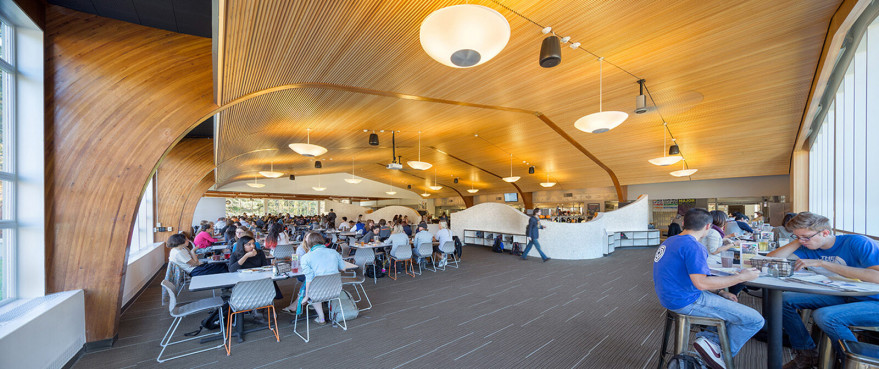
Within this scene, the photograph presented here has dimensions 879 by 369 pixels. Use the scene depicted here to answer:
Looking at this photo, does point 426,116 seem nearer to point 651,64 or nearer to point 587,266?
point 651,64

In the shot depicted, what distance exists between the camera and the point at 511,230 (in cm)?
1047

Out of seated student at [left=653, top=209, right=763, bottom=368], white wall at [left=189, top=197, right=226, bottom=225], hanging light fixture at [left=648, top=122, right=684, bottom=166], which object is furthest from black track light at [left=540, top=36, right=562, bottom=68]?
white wall at [left=189, top=197, right=226, bottom=225]

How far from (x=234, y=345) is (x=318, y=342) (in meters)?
0.93

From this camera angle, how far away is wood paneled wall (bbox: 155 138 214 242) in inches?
367

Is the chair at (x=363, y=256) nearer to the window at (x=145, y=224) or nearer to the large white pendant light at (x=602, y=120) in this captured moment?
the large white pendant light at (x=602, y=120)

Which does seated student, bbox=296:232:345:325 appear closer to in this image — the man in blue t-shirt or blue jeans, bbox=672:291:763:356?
blue jeans, bbox=672:291:763:356

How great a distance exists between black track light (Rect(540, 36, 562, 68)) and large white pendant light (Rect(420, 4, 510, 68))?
0.94 metres

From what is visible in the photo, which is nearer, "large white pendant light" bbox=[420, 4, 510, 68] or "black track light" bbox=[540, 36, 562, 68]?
"large white pendant light" bbox=[420, 4, 510, 68]

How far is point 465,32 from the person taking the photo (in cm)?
232

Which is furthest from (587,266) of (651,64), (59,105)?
(59,105)

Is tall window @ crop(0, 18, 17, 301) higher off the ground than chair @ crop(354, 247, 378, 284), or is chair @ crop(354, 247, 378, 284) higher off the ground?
tall window @ crop(0, 18, 17, 301)

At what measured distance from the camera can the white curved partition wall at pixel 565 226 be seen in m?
8.80

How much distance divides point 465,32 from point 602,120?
3.20m

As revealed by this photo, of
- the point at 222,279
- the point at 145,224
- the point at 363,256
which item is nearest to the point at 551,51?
the point at 222,279
